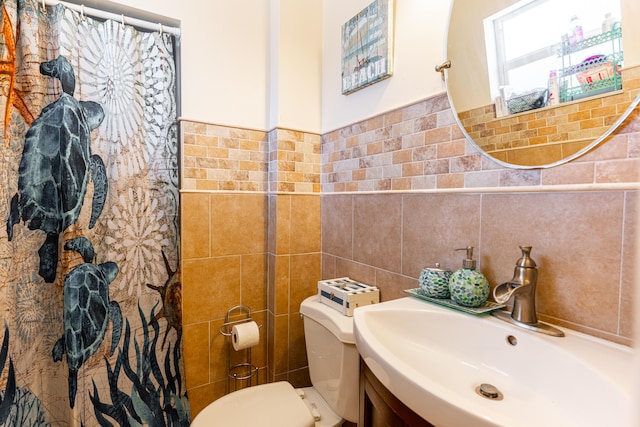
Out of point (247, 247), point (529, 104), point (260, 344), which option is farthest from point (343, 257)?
point (529, 104)

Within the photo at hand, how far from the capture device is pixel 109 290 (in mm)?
1312

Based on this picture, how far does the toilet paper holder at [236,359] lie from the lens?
153cm

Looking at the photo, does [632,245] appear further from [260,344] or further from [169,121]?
[169,121]

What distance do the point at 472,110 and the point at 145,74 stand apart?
1.36m

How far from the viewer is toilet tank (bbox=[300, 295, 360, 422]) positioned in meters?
1.09

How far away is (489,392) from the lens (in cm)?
68

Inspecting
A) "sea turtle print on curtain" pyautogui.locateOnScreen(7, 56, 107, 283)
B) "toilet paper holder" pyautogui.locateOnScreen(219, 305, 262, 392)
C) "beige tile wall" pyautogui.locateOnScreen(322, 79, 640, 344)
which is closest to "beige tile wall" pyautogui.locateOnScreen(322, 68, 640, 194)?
"beige tile wall" pyautogui.locateOnScreen(322, 79, 640, 344)

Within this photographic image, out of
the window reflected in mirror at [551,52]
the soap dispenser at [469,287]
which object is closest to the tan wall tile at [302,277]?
the soap dispenser at [469,287]

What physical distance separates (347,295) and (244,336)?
1.85ft

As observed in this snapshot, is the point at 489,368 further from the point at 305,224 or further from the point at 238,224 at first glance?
the point at 238,224

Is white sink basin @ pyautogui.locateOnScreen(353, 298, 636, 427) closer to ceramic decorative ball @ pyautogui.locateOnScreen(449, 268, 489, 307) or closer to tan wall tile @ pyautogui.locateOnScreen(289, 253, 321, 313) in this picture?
ceramic decorative ball @ pyautogui.locateOnScreen(449, 268, 489, 307)

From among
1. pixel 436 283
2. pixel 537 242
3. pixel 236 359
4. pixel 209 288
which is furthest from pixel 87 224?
pixel 537 242

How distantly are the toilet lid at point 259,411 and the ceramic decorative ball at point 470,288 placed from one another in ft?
2.38

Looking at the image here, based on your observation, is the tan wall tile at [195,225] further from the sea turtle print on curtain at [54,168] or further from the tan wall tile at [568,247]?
the tan wall tile at [568,247]
